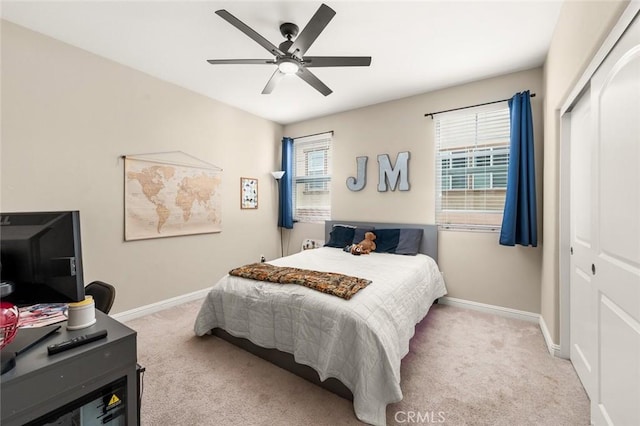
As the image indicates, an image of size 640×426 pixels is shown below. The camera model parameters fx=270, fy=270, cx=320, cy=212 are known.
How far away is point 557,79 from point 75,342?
11.2ft

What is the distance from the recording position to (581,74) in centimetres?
167

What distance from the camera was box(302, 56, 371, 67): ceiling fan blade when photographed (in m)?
2.03

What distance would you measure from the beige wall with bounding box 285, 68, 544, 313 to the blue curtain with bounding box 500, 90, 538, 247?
172 mm

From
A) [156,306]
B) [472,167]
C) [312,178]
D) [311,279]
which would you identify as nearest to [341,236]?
[312,178]

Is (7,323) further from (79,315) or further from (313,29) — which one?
(313,29)

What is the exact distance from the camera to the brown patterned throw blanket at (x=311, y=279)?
6.41ft

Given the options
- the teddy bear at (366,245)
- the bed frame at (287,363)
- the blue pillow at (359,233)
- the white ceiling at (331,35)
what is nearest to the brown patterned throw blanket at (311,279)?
the bed frame at (287,363)

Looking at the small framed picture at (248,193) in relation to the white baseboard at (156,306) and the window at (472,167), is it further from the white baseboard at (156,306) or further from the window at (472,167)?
the window at (472,167)

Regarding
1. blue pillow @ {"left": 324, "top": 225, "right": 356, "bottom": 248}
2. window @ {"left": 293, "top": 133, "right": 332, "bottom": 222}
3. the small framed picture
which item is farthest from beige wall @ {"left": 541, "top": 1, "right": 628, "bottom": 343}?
the small framed picture

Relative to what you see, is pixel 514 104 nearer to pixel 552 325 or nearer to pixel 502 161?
pixel 502 161

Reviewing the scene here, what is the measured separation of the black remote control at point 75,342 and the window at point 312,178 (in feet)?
12.1

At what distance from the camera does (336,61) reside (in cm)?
209

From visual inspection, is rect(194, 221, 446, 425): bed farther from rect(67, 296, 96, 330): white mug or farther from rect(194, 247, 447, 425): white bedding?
rect(67, 296, 96, 330): white mug

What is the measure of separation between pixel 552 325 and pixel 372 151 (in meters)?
2.78
